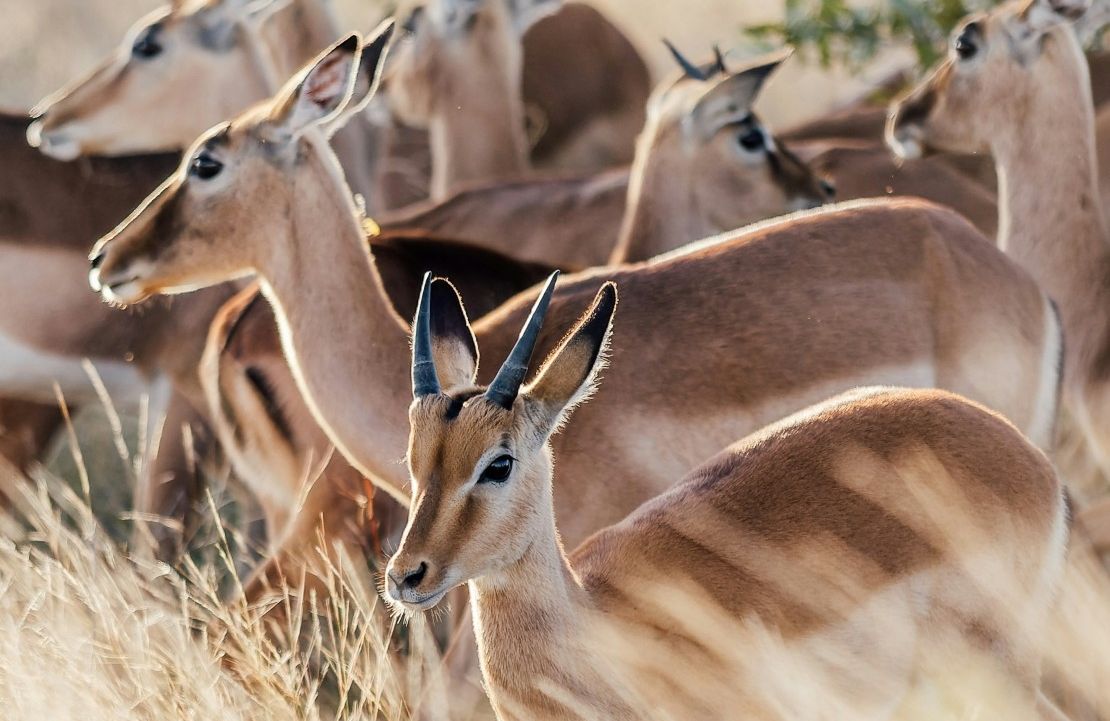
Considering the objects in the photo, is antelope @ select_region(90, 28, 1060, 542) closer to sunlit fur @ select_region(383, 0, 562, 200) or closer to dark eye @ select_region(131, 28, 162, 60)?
dark eye @ select_region(131, 28, 162, 60)

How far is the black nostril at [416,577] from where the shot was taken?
2.78m

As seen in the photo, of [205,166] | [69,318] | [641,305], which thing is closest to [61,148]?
[69,318]

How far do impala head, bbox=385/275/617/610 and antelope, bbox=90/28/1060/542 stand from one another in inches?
40.2

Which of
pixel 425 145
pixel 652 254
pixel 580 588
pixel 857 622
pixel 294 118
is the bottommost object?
pixel 425 145

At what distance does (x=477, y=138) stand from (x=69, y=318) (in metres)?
1.95

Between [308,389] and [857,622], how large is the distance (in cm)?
151

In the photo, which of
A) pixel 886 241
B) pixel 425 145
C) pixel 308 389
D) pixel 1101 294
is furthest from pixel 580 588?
pixel 425 145

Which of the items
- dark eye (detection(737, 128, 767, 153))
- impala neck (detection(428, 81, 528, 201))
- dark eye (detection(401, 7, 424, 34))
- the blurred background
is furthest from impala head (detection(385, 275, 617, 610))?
dark eye (detection(401, 7, 424, 34))

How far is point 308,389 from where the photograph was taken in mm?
4133

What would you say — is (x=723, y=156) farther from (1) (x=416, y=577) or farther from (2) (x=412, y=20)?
(1) (x=416, y=577)

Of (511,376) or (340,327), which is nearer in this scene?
(511,376)

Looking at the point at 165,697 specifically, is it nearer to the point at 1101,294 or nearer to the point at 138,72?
the point at 1101,294

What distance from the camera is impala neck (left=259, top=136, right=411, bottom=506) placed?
4.09 m

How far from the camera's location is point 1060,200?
195 inches
